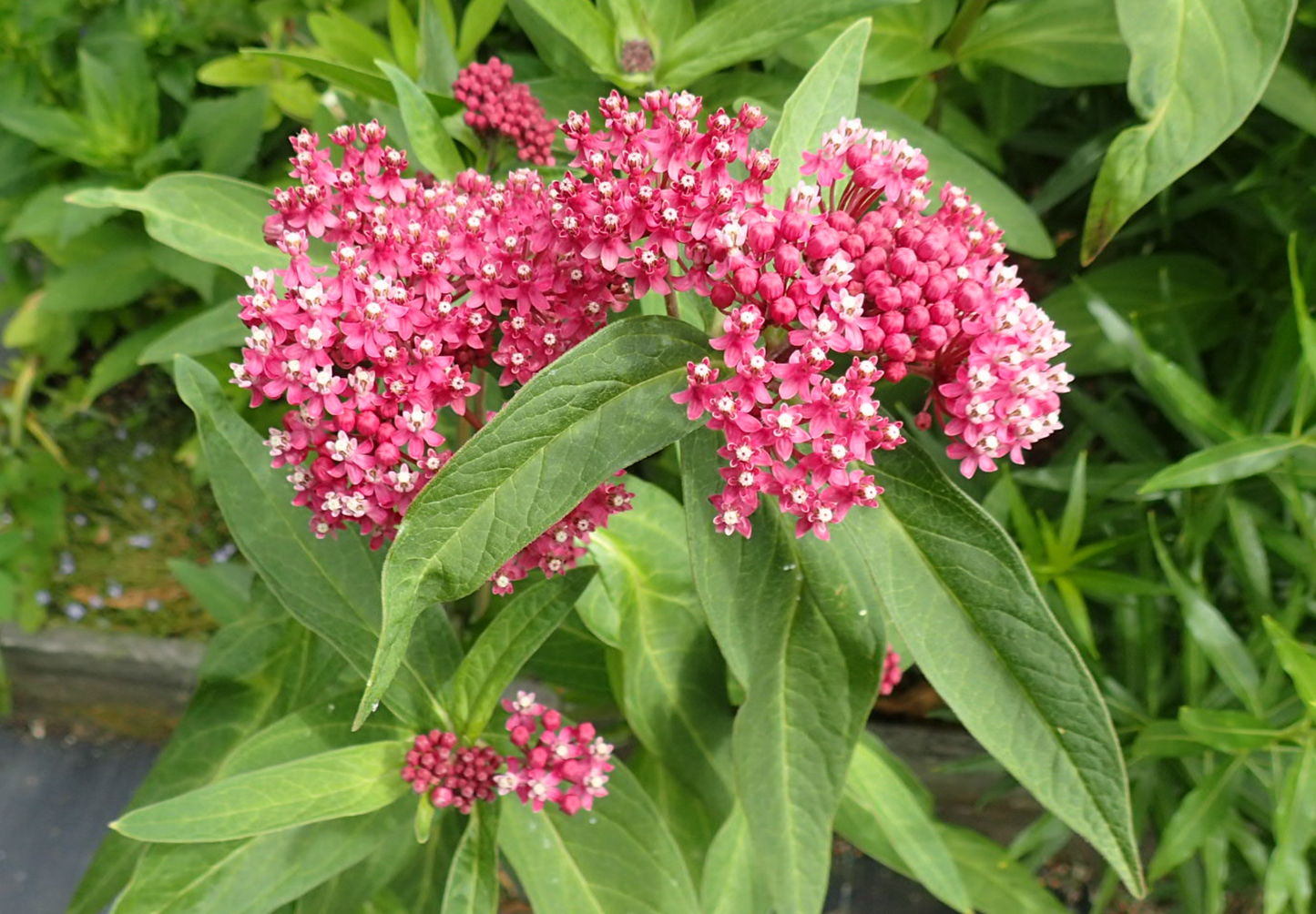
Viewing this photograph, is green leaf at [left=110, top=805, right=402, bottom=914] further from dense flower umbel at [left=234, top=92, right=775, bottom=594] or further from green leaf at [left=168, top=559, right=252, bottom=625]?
green leaf at [left=168, top=559, right=252, bottom=625]

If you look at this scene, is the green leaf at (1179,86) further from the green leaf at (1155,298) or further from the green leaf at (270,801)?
the green leaf at (270,801)

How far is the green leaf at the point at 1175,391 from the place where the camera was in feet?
4.98

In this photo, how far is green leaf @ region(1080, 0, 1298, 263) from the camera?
1058mm

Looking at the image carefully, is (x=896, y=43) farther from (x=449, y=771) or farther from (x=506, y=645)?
(x=449, y=771)

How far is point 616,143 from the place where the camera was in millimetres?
888

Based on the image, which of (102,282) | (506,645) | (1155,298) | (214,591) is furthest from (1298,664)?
(102,282)

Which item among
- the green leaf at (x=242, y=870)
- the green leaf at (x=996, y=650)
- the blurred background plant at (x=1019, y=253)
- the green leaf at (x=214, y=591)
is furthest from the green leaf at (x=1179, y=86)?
the green leaf at (x=214, y=591)

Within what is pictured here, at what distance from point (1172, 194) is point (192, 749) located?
6.41ft

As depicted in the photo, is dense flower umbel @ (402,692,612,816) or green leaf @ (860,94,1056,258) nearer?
dense flower umbel @ (402,692,612,816)

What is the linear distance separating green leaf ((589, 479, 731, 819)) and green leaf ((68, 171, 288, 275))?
A: 54 centimetres

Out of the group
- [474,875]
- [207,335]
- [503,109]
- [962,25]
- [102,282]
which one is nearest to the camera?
[474,875]

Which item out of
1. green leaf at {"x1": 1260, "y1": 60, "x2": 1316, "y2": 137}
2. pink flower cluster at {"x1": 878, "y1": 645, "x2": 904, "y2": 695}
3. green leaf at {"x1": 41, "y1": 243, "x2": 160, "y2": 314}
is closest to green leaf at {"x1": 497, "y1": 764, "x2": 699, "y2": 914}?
pink flower cluster at {"x1": 878, "y1": 645, "x2": 904, "y2": 695}

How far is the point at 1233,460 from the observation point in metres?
1.42

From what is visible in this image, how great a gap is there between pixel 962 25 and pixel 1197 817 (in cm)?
128
